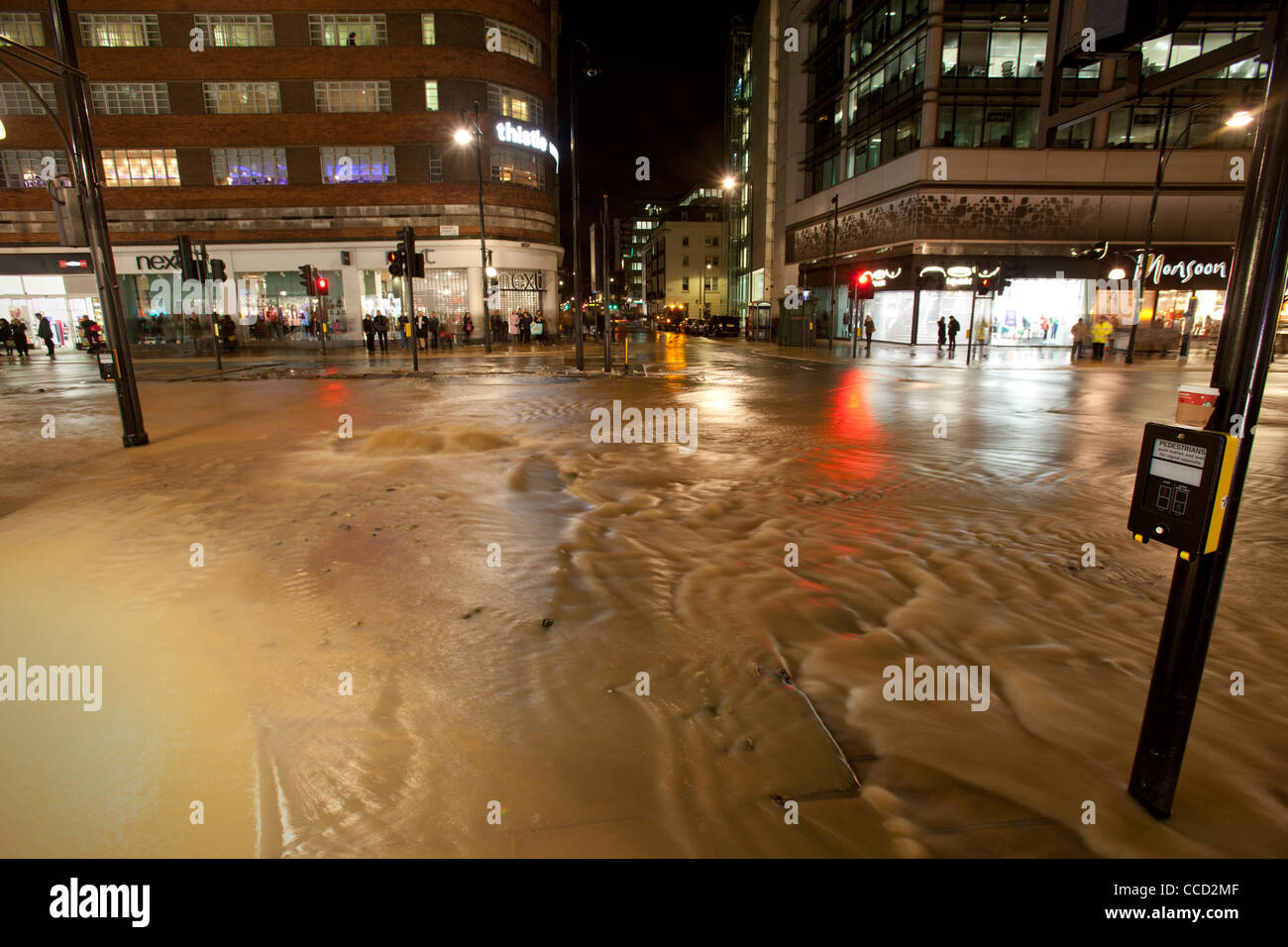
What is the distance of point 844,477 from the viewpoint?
310 inches

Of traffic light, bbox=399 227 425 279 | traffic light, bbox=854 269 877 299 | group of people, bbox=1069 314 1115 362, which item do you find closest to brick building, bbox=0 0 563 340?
traffic light, bbox=399 227 425 279

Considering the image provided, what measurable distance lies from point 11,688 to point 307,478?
14.6 feet

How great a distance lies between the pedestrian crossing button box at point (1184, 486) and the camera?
222cm

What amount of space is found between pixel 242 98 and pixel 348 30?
23.1ft

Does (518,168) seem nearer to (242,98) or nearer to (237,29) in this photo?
(242,98)

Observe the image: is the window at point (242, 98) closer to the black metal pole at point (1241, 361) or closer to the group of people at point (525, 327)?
the group of people at point (525, 327)

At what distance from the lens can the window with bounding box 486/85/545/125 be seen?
124 ft

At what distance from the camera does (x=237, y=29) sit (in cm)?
3628

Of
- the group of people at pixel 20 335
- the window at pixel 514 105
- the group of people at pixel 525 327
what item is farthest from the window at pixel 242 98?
the group of people at pixel 525 327

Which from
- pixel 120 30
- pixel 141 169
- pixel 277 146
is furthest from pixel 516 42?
pixel 141 169

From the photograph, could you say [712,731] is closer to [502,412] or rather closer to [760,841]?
→ [760,841]

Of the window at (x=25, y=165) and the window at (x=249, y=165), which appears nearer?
the window at (x=25, y=165)

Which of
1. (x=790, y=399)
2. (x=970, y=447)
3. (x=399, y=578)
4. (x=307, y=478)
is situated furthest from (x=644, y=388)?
(x=399, y=578)

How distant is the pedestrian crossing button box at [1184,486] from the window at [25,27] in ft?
177
